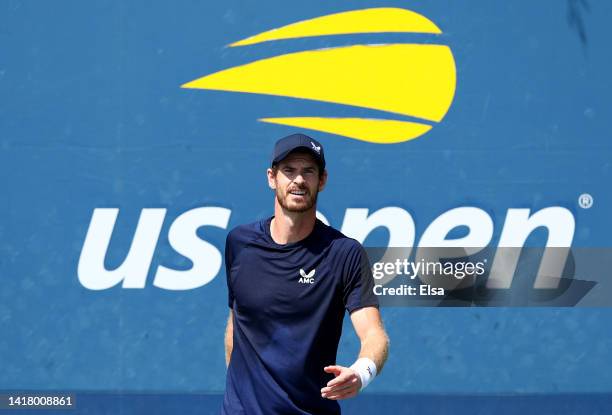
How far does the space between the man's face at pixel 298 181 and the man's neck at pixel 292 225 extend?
0.04m

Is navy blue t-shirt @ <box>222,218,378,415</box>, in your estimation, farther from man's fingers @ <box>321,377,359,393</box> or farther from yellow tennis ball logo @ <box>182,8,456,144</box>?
yellow tennis ball logo @ <box>182,8,456,144</box>

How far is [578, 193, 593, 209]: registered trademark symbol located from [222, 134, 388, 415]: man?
2208 mm

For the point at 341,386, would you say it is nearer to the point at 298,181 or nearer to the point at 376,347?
the point at 376,347

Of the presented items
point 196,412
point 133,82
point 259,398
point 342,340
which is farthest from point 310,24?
point 259,398

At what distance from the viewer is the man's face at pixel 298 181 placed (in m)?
3.04

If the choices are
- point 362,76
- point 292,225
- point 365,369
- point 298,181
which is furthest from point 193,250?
point 365,369

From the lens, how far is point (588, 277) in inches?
195

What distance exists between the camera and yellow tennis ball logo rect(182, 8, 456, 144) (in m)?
4.91

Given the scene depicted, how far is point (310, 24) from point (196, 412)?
2.03 meters

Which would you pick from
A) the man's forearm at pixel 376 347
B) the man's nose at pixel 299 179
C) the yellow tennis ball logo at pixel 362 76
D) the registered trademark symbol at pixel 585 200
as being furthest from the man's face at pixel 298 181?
the registered trademark symbol at pixel 585 200

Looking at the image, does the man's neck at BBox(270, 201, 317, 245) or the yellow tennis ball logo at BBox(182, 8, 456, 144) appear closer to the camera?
the man's neck at BBox(270, 201, 317, 245)

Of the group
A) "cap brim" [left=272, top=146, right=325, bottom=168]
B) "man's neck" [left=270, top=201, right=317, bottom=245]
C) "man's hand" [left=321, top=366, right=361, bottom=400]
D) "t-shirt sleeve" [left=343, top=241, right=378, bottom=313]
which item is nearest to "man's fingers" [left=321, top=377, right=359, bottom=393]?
"man's hand" [left=321, top=366, right=361, bottom=400]

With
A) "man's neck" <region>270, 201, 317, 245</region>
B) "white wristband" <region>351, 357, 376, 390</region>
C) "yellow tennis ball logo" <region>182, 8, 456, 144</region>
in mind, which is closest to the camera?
"white wristband" <region>351, 357, 376, 390</region>

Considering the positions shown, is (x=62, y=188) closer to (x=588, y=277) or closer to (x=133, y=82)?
(x=133, y=82)
